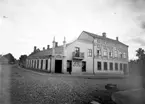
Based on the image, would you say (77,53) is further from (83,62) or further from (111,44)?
(111,44)

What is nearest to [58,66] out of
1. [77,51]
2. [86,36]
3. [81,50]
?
[77,51]

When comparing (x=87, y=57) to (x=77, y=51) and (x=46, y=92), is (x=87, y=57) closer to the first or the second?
(x=77, y=51)

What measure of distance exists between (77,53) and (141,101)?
15.6m

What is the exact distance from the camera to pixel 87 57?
21.1m

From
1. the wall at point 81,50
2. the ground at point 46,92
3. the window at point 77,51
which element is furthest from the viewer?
the window at point 77,51

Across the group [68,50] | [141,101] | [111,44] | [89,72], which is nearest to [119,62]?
[111,44]

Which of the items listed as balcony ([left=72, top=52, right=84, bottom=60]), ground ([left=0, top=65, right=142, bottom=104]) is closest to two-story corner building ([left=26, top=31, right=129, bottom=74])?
balcony ([left=72, top=52, right=84, bottom=60])

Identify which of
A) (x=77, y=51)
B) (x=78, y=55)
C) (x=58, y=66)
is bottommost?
(x=58, y=66)

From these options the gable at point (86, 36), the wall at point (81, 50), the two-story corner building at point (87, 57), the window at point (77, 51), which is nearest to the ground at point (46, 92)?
the two-story corner building at point (87, 57)

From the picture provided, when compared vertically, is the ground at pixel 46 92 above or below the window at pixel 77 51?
below

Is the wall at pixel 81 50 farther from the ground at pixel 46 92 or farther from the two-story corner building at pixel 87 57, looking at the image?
the ground at pixel 46 92

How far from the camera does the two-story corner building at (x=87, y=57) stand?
18625mm

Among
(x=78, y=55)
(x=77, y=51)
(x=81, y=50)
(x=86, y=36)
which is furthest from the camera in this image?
(x=86, y=36)

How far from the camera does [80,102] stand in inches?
175
